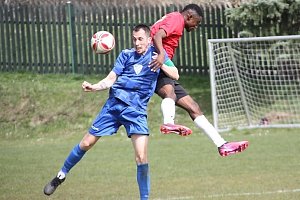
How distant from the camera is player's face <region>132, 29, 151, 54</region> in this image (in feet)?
36.8

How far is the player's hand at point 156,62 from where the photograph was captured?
1128cm

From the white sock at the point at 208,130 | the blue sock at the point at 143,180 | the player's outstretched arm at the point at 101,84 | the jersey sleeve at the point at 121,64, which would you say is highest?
the jersey sleeve at the point at 121,64

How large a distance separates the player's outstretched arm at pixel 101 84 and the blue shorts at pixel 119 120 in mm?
278

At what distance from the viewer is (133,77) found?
11.5m

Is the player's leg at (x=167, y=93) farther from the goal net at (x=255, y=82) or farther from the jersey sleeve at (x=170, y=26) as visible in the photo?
the goal net at (x=255, y=82)

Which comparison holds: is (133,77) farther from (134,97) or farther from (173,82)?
(173,82)

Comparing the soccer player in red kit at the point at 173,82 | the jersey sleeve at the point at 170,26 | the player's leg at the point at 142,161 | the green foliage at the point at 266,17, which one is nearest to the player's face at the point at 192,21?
the soccer player in red kit at the point at 173,82

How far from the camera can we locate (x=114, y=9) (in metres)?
25.3

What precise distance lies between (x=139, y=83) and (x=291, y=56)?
10.8 m

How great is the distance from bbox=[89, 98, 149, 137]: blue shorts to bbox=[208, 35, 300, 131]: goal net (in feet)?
30.1

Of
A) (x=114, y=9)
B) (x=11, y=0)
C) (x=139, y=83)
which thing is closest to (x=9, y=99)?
(x=114, y=9)

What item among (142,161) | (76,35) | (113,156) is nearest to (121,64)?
(142,161)

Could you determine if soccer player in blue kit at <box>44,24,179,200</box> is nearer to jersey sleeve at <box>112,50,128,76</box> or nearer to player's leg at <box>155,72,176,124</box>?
jersey sleeve at <box>112,50,128,76</box>

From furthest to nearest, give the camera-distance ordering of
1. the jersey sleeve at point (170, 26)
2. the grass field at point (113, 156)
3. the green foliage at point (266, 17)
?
the green foliage at point (266, 17), the grass field at point (113, 156), the jersey sleeve at point (170, 26)
